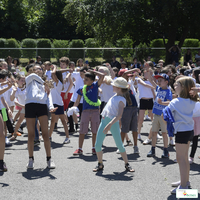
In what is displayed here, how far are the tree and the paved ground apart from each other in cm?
1407

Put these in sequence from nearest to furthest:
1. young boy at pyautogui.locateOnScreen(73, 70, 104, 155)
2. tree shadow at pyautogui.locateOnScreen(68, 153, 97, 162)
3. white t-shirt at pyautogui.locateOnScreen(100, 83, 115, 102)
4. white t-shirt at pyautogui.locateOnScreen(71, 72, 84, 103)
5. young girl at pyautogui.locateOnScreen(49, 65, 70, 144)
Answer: tree shadow at pyautogui.locateOnScreen(68, 153, 97, 162)
young boy at pyautogui.locateOnScreen(73, 70, 104, 155)
young girl at pyautogui.locateOnScreen(49, 65, 70, 144)
white t-shirt at pyautogui.locateOnScreen(100, 83, 115, 102)
white t-shirt at pyautogui.locateOnScreen(71, 72, 84, 103)

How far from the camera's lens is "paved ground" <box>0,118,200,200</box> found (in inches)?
198

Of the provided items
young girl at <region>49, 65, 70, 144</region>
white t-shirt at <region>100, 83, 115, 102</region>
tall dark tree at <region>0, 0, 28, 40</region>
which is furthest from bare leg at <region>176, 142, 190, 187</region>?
tall dark tree at <region>0, 0, 28, 40</region>

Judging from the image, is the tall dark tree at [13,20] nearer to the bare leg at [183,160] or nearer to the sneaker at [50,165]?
the sneaker at [50,165]

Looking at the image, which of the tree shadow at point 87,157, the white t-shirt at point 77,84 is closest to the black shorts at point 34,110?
the tree shadow at point 87,157

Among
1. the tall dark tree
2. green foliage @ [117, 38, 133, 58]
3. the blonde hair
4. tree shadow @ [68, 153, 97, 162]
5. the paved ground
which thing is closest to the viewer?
the blonde hair

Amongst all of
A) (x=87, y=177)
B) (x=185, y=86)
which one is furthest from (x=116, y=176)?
(x=185, y=86)

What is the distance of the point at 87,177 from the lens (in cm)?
586

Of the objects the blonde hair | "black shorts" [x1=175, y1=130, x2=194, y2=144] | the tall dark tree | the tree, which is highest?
the tall dark tree

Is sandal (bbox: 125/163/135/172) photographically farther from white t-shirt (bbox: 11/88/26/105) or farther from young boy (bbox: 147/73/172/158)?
white t-shirt (bbox: 11/88/26/105)

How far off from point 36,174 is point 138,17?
1682 cm

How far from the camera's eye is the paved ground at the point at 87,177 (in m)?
5.04

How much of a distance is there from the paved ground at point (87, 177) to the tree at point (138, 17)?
1407cm

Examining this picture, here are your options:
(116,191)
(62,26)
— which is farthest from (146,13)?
(62,26)
